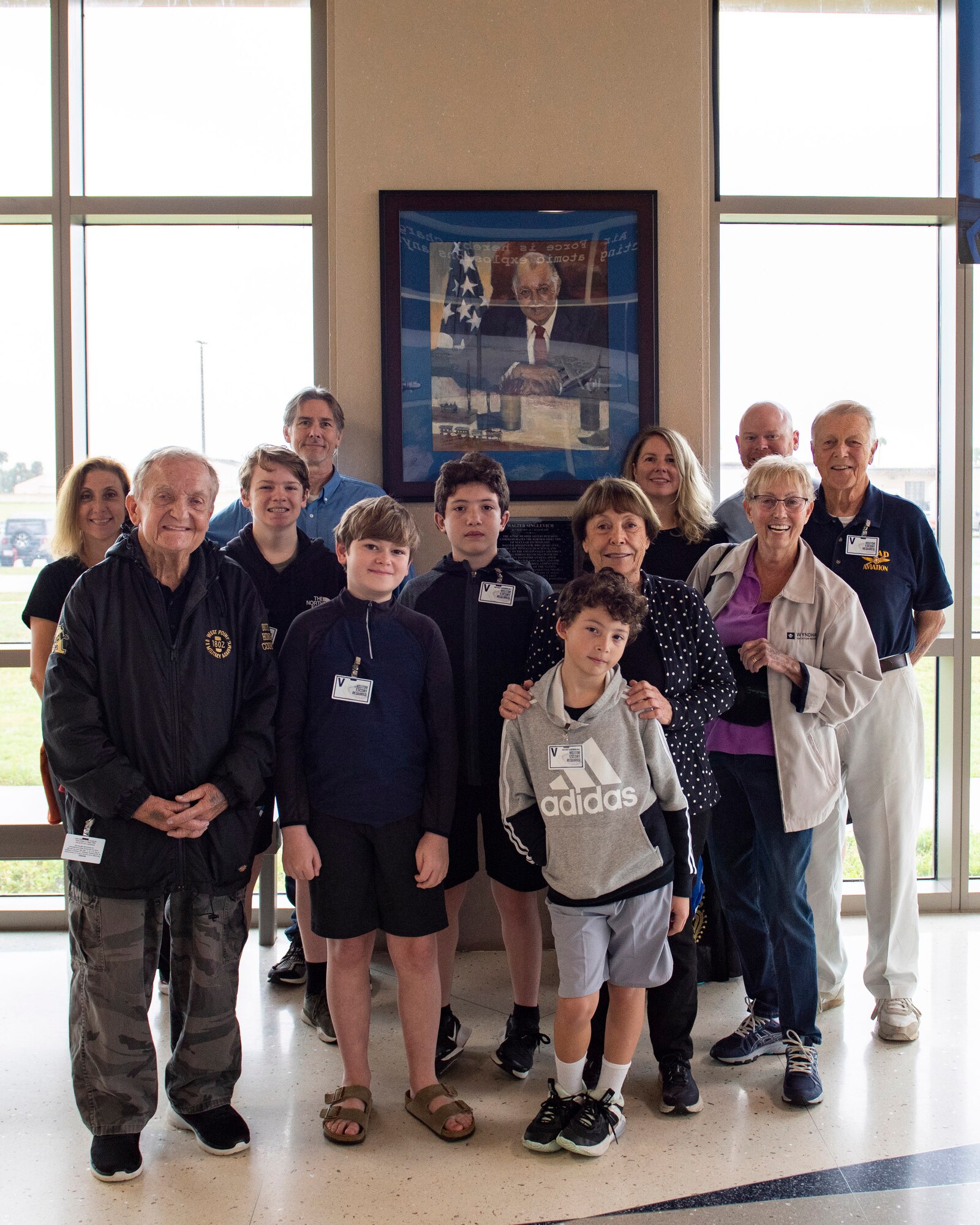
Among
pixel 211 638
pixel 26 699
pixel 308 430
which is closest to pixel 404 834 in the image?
pixel 211 638

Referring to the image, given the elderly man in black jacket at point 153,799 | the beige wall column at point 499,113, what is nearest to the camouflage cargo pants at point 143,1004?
the elderly man in black jacket at point 153,799

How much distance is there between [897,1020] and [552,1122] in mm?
1141

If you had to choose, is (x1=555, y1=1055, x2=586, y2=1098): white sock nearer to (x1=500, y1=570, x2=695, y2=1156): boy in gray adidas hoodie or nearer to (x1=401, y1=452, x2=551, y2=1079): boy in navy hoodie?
(x1=500, y1=570, x2=695, y2=1156): boy in gray adidas hoodie

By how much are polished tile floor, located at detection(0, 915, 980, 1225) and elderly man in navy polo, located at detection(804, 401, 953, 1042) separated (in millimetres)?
248

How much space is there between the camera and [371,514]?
7.12 ft

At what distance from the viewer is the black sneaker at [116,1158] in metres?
2.02

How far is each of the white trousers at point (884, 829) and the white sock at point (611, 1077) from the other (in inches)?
33.6

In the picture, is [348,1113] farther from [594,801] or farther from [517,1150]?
[594,801]

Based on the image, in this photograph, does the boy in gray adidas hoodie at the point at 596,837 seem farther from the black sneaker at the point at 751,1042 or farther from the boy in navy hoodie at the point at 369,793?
the black sneaker at the point at 751,1042

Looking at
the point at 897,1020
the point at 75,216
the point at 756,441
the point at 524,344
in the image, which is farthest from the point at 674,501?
the point at 75,216

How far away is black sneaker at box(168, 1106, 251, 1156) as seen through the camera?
210cm

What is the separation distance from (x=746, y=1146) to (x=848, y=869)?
1903mm

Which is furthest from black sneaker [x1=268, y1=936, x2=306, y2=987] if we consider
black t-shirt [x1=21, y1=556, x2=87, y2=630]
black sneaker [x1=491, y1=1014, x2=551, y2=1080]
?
black t-shirt [x1=21, y1=556, x2=87, y2=630]

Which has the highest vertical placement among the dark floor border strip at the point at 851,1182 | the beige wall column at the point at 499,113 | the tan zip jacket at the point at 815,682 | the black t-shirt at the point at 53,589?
the beige wall column at the point at 499,113
